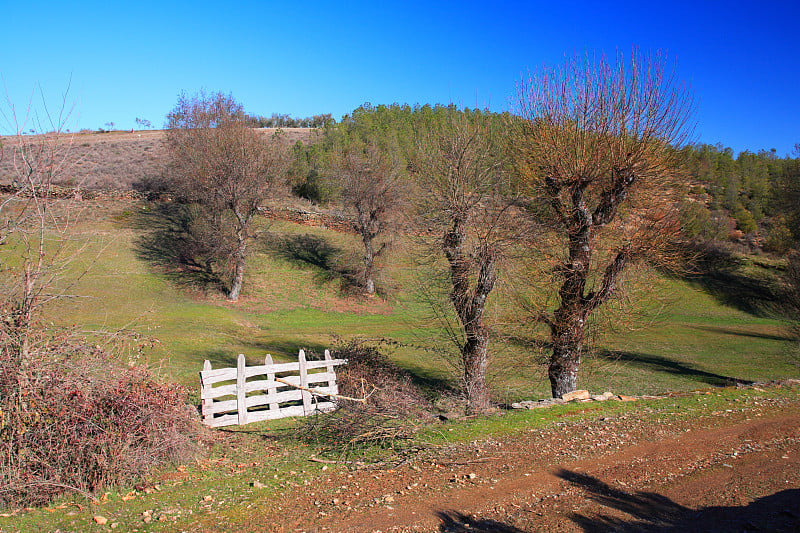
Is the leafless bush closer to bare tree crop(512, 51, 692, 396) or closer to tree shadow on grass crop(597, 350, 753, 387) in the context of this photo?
bare tree crop(512, 51, 692, 396)

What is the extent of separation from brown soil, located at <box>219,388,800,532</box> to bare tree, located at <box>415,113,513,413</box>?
3928 millimetres

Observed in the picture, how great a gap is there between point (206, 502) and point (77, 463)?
214 cm

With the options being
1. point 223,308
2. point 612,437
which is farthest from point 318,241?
point 612,437

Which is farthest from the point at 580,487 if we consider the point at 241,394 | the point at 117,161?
the point at 117,161

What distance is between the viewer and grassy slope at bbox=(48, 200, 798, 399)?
20.2 m

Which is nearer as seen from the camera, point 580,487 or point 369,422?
point 580,487

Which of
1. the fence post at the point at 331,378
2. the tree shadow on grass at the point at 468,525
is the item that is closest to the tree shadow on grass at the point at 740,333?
the fence post at the point at 331,378

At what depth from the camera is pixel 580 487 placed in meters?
7.70

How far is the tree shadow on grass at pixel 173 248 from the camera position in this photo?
35.4 meters

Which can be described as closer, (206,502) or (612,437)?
(206,502)

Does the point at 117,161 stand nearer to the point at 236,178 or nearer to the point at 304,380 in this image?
the point at 236,178

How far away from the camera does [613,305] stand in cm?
1503

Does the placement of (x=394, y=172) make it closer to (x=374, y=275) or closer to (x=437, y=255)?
(x=374, y=275)

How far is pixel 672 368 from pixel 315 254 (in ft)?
91.3
